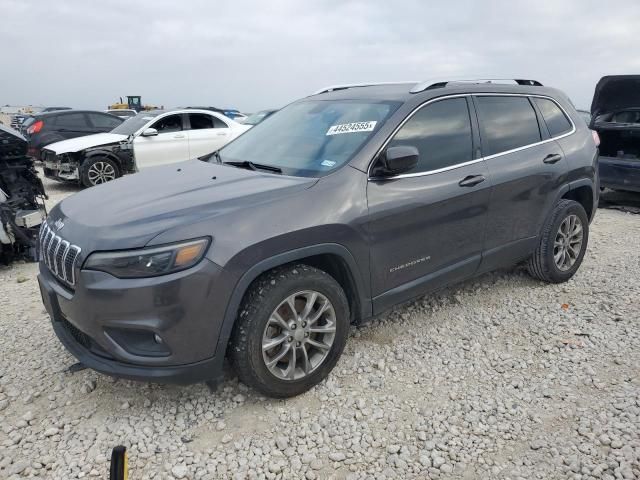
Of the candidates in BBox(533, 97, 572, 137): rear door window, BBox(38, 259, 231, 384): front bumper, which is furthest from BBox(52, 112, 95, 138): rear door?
BBox(533, 97, 572, 137): rear door window

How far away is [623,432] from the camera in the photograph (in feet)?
8.52

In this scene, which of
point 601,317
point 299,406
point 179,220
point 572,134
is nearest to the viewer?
point 179,220

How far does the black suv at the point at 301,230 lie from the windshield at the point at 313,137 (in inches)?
0.6

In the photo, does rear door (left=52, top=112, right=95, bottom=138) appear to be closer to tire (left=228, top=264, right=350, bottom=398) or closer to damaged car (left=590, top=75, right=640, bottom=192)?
damaged car (left=590, top=75, right=640, bottom=192)

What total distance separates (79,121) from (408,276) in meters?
11.5

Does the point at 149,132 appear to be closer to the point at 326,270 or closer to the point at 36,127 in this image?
the point at 36,127

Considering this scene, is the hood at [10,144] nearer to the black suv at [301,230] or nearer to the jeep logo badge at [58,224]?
the black suv at [301,230]

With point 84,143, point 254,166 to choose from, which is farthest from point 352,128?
point 84,143

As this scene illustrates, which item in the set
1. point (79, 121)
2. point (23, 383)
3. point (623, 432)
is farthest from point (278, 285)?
point (79, 121)

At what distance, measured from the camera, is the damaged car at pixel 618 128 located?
6922 millimetres

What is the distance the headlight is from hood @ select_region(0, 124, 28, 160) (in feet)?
12.8

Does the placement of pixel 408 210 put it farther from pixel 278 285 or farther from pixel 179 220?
pixel 179 220

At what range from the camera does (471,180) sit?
3467 mm

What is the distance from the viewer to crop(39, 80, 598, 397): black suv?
2.40 m
